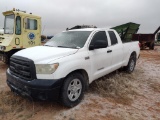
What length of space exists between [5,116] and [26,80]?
0.90 meters

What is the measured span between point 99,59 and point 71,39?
985 mm

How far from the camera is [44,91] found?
3.64 m

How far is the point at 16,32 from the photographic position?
8.39m

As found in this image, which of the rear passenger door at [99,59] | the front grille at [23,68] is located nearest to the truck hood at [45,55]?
the front grille at [23,68]

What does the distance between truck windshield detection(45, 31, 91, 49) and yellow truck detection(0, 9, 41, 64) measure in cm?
350

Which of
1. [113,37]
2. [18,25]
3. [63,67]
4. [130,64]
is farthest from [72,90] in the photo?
[18,25]

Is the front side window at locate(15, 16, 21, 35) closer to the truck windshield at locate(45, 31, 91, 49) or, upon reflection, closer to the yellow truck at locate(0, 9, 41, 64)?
the yellow truck at locate(0, 9, 41, 64)

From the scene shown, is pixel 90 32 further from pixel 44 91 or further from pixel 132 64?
pixel 132 64

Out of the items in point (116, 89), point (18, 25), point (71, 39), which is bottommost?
point (116, 89)

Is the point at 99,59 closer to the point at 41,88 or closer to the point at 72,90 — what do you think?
the point at 72,90

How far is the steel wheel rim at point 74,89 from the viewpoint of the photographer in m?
4.05

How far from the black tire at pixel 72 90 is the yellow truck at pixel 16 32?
5.02 meters

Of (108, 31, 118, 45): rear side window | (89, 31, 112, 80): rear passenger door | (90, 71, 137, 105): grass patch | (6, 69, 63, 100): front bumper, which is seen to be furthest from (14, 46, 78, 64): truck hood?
(108, 31, 118, 45): rear side window

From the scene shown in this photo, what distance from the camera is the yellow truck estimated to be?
8242mm
